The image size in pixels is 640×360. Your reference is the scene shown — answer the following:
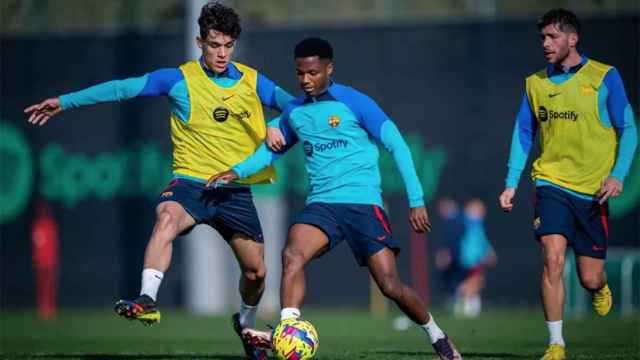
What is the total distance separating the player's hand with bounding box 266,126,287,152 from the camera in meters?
10.8

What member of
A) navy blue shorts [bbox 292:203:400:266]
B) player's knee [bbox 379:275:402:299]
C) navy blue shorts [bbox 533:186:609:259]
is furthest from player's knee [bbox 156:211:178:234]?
navy blue shorts [bbox 533:186:609:259]

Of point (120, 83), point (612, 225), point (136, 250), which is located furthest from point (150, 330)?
point (120, 83)

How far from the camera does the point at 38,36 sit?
1157 inches

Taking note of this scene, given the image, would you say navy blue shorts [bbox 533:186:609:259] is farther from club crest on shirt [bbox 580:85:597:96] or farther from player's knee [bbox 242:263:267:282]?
player's knee [bbox 242:263:267:282]

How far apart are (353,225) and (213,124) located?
1.63m

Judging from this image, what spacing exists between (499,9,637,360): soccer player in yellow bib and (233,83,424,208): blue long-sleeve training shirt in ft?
3.67

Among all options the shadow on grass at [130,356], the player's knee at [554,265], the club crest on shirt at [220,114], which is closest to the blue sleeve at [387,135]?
the player's knee at [554,265]

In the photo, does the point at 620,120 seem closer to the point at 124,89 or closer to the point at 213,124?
the point at 213,124

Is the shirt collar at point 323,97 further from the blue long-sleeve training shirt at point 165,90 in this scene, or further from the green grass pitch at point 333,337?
the green grass pitch at point 333,337

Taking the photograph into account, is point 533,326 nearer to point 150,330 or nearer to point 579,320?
point 579,320

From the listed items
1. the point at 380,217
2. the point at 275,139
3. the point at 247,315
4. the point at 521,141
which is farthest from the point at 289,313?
the point at 521,141

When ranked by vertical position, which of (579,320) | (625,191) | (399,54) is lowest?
(579,320)

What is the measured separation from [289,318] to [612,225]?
16997mm

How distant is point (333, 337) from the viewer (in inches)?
708
